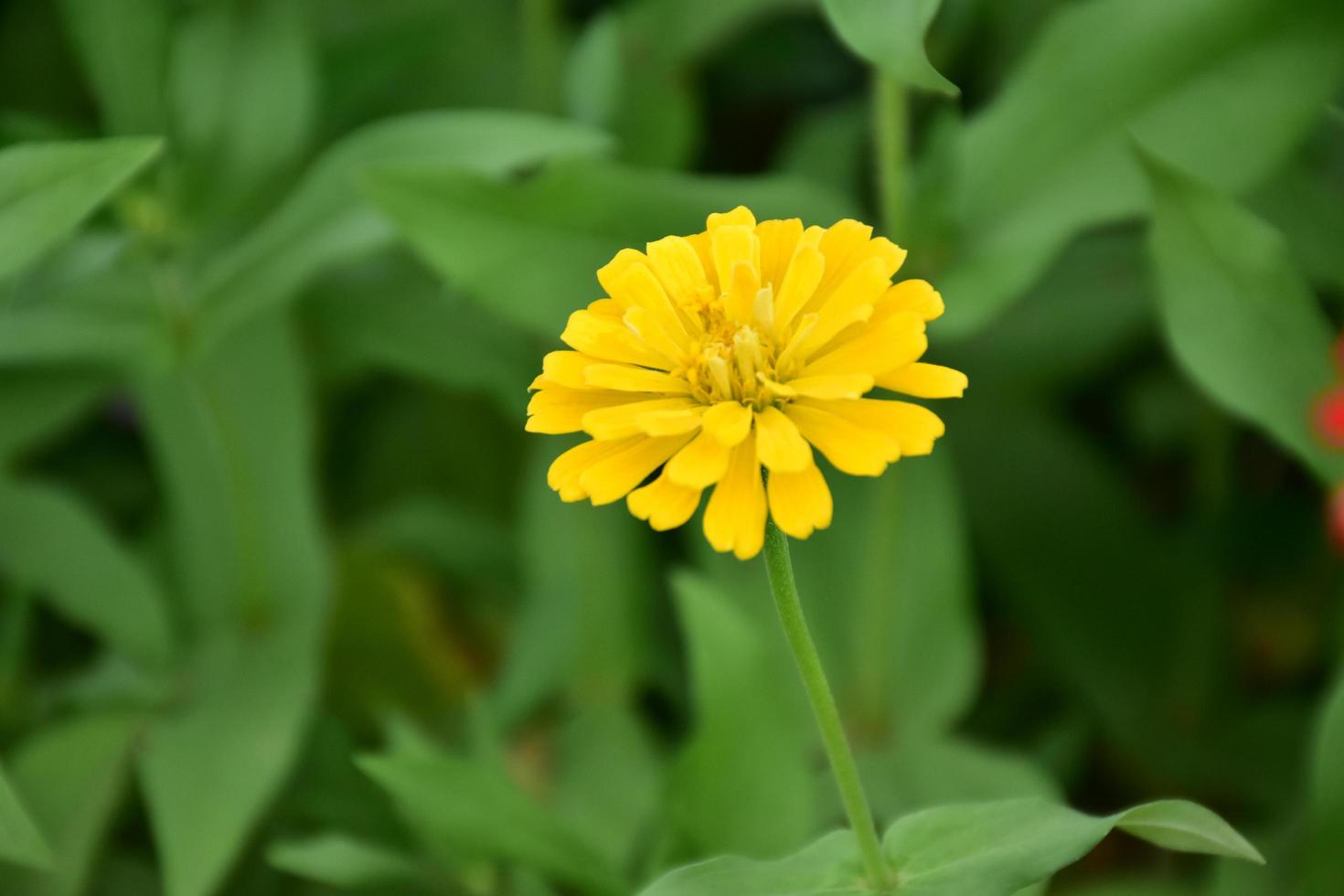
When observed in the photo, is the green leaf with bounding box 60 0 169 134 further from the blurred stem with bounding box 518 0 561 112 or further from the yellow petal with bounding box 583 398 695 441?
the yellow petal with bounding box 583 398 695 441

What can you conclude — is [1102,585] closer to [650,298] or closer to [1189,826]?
[1189,826]

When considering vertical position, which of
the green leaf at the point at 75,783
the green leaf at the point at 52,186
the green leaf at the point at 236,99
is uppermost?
the green leaf at the point at 236,99

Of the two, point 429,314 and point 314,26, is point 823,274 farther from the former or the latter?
point 314,26

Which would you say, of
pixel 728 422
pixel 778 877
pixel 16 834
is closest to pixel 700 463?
pixel 728 422

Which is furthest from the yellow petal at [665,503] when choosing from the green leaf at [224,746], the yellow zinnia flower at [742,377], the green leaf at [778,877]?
the green leaf at [224,746]

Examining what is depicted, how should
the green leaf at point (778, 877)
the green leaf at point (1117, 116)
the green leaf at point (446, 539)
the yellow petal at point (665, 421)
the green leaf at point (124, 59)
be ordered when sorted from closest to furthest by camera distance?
the yellow petal at point (665, 421) → the green leaf at point (778, 877) → the green leaf at point (1117, 116) → the green leaf at point (124, 59) → the green leaf at point (446, 539)

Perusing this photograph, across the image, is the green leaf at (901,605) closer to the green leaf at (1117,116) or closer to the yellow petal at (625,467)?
the green leaf at (1117,116)

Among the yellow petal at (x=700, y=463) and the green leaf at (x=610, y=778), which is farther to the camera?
the green leaf at (x=610, y=778)

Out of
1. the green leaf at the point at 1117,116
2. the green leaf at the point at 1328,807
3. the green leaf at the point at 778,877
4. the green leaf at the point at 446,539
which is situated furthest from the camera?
the green leaf at the point at 446,539
